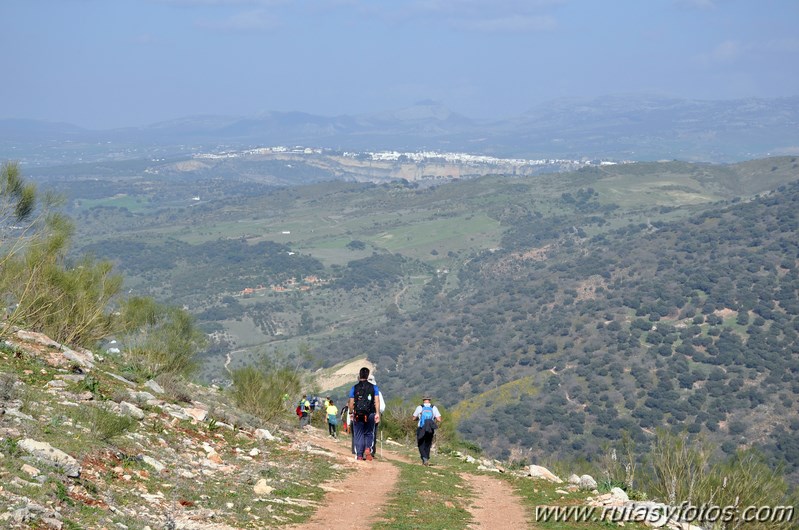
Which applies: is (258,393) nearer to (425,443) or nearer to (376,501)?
(425,443)

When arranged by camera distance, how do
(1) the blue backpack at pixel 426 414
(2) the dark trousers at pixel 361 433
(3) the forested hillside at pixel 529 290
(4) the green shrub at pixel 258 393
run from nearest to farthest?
(2) the dark trousers at pixel 361 433 < (1) the blue backpack at pixel 426 414 < (4) the green shrub at pixel 258 393 < (3) the forested hillside at pixel 529 290

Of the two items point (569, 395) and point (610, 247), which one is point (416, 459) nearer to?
point (569, 395)

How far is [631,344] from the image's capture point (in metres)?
56.3

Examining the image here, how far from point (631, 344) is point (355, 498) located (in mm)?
48079

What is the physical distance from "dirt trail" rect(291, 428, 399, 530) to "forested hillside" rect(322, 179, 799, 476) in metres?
15.8

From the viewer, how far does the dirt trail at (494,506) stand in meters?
10.0

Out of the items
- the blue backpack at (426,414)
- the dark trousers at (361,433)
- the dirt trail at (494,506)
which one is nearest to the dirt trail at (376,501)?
the dirt trail at (494,506)

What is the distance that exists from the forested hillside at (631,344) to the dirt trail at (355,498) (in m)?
15.8

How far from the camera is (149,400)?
542 inches

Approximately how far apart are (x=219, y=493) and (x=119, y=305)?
39.9ft

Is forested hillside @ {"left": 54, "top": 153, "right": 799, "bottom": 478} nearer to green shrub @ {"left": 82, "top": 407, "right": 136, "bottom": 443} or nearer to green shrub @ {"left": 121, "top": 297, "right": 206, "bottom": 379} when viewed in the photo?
green shrub @ {"left": 121, "top": 297, "right": 206, "bottom": 379}

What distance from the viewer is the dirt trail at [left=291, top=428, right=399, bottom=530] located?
30.2 ft

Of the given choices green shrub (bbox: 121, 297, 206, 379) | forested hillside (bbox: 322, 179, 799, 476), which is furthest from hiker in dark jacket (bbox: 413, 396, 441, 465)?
forested hillside (bbox: 322, 179, 799, 476)

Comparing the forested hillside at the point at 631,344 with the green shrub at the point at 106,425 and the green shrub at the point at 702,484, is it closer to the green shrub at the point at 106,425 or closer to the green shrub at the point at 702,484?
the green shrub at the point at 702,484
